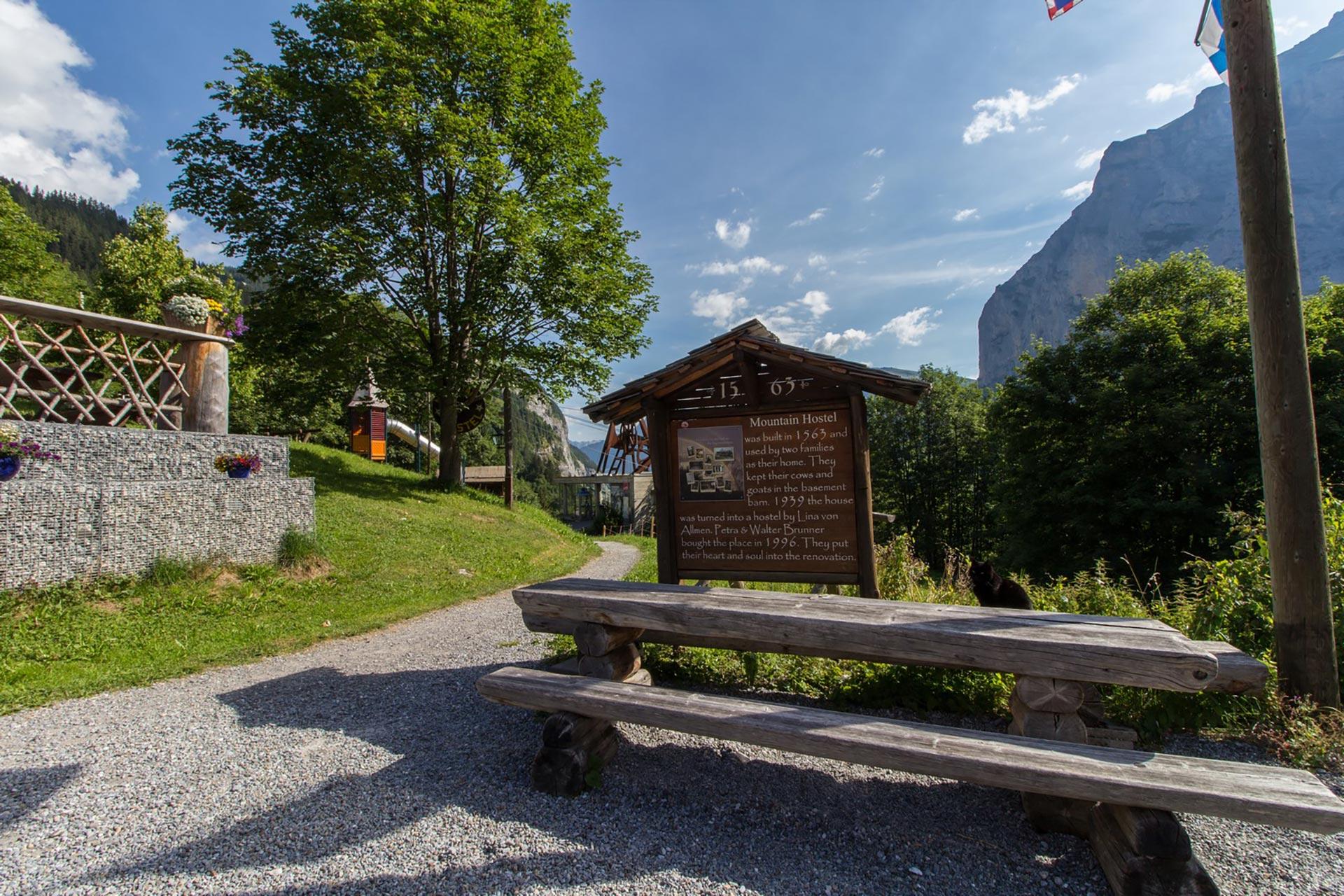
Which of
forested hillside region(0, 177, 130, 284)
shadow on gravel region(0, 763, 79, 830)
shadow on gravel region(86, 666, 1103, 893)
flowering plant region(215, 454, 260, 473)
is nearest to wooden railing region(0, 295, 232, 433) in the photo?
flowering plant region(215, 454, 260, 473)

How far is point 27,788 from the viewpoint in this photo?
3.22m

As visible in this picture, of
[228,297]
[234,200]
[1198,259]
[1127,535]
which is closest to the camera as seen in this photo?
[234,200]

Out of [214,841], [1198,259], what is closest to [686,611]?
[214,841]

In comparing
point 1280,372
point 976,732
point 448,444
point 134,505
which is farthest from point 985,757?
point 448,444

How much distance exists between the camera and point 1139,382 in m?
17.3

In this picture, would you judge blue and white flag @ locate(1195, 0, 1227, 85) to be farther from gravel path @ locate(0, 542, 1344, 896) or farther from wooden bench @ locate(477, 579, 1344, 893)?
gravel path @ locate(0, 542, 1344, 896)

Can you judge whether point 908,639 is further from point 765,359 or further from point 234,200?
point 234,200

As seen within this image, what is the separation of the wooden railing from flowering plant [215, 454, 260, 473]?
1.65ft

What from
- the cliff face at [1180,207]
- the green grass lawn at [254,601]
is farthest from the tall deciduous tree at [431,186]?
the cliff face at [1180,207]

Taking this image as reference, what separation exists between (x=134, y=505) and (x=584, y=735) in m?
7.60

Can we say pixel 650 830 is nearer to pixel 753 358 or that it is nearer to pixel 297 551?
pixel 753 358

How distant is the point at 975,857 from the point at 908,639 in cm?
103

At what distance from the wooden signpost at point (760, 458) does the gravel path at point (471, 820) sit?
1.58 m

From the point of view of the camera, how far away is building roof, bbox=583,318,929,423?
455 cm
